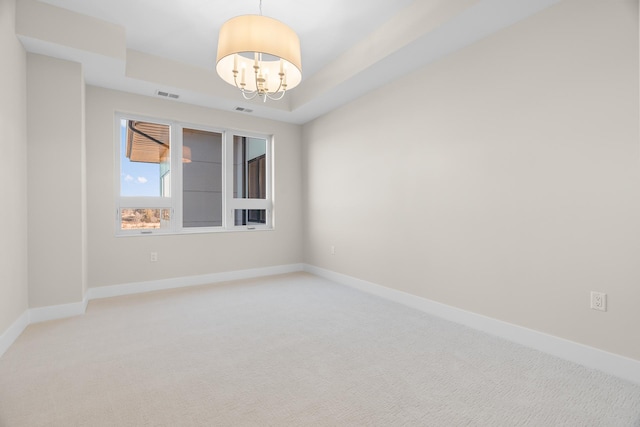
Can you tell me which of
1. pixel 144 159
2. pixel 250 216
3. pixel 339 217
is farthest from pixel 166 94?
pixel 339 217

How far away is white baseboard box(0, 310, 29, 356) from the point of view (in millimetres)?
2303

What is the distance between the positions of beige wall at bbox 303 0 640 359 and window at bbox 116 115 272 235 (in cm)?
212

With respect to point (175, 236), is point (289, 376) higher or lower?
lower

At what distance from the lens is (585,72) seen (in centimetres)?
213

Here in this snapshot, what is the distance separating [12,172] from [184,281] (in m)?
2.23

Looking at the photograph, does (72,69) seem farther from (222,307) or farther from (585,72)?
(585,72)

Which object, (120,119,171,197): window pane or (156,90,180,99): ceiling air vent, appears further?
(120,119,171,197): window pane

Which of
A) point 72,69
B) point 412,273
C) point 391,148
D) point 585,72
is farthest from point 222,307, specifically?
point 585,72

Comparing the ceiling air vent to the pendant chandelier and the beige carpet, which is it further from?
the beige carpet

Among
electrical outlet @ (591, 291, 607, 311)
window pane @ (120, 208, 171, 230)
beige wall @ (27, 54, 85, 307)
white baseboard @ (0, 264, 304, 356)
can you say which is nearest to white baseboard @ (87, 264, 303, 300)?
white baseboard @ (0, 264, 304, 356)

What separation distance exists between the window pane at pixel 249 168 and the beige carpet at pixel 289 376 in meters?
2.30

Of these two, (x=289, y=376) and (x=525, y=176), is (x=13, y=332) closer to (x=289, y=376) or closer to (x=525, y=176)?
(x=289, y=376)

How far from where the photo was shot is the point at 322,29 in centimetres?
309

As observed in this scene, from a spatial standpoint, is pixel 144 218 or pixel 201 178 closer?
pixel 144 218
